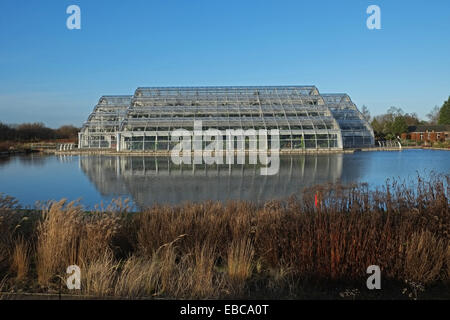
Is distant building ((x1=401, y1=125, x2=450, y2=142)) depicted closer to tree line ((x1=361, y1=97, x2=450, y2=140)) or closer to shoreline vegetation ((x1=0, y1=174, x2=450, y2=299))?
tree line ((x1=361, y1=97, x2=450, y2=140))

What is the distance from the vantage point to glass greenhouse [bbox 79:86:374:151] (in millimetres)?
46312

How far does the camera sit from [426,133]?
238 feet

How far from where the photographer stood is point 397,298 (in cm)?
485

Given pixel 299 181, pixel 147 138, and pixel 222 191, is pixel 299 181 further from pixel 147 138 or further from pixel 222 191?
pixel 147 138

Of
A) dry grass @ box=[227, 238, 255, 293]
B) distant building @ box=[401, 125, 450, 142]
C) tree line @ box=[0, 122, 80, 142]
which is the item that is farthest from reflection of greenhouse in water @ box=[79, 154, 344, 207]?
distant building @ box=[401, 125, 450, 142]

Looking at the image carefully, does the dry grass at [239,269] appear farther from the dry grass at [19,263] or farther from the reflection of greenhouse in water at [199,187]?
the reflection of greenhouse in water at [199,187]

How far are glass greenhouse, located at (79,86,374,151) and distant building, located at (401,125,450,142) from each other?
2401cm

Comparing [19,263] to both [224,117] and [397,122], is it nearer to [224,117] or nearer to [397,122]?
[224,117]

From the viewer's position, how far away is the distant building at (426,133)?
7119cm

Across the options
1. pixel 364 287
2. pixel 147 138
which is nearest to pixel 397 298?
pixel 364 287

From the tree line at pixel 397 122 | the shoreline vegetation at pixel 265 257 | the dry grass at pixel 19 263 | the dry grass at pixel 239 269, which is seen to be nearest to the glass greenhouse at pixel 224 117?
the tree line at pixel 397 122

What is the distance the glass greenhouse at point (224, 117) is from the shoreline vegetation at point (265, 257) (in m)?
39.2

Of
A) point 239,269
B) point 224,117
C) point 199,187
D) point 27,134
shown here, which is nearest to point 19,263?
point 239,269

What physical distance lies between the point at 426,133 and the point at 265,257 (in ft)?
258
